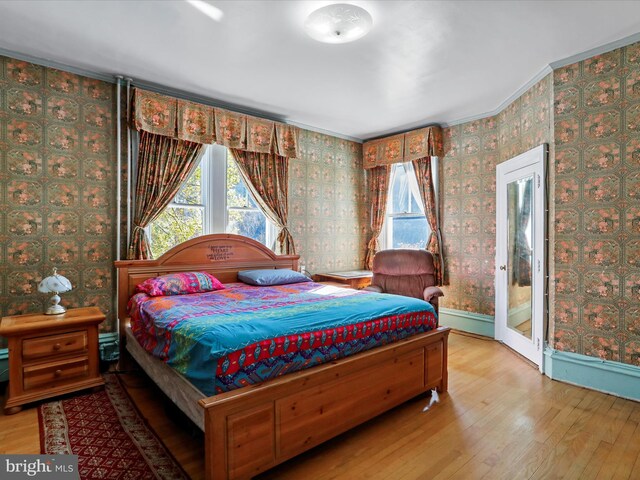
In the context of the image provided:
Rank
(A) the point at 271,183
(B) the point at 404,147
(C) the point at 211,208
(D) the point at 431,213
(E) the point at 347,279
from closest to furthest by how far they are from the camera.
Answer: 1. (C) the point at 211,208
2. (A) the point at 271,183
3. (E) the point at 347,279
4. (D) the point at 431,213
5. (B) the point at 404,147

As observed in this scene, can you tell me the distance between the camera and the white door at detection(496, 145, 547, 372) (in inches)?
132

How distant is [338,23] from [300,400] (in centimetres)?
239

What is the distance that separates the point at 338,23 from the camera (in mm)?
2445

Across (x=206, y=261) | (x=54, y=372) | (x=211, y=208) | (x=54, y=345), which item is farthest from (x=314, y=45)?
(x=54, y=372)

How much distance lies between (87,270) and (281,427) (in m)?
2.49

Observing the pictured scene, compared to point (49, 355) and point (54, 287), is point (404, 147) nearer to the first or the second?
point (54, 287)

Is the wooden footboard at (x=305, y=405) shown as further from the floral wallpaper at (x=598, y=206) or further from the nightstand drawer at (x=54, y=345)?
the nightstand drawer at (x=54, y=345)

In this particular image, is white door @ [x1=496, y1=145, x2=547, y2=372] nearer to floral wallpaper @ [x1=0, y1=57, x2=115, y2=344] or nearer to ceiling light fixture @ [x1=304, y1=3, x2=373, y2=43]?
ceiling light fixture @ [x1=304, y1=3, x2=373, y2=43]

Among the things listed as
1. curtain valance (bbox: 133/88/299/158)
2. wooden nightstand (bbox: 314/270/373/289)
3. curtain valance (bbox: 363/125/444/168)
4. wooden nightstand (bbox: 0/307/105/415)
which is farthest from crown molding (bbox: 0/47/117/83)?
curtain valance (bbox: 363/125/444/168)

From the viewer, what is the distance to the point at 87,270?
130 inches

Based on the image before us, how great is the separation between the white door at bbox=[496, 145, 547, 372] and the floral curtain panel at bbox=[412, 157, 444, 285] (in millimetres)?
771

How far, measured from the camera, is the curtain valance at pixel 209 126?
351 cm

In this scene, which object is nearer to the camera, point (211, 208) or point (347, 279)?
point (211, 208)

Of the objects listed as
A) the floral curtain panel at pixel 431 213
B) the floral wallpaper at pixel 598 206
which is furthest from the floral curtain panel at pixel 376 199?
the floral wallpaper at pixel 598 206
